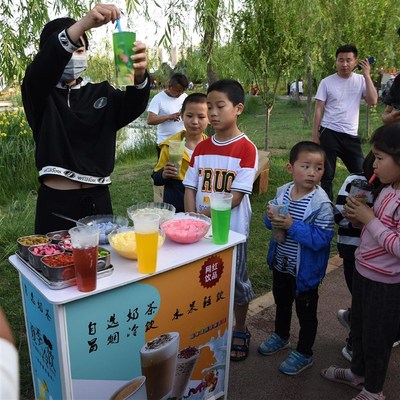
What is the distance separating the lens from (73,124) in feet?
7.36

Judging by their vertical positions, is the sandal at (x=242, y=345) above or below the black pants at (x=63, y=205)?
below

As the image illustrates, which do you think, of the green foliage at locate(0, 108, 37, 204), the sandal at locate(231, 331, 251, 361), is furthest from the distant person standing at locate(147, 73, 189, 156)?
the sandal at locate(231, 331, 251, 361)

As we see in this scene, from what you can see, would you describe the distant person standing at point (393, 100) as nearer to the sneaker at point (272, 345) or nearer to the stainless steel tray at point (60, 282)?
the sneaker at point (272, 345)

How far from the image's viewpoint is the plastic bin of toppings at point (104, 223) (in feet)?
6.79

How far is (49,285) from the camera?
1.64 meters

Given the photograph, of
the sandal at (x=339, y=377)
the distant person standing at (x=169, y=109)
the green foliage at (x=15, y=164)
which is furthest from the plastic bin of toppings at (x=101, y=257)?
the green foliage at (x=15, y=164)

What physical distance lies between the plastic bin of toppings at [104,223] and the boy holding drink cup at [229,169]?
62 centimetres

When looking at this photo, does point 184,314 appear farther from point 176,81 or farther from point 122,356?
point 176,81

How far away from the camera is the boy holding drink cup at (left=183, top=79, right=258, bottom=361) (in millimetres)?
2537

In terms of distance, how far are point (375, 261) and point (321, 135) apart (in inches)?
141

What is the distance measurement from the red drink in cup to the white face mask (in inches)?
39.7

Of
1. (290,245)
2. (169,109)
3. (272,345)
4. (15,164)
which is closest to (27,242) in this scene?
(290,245)

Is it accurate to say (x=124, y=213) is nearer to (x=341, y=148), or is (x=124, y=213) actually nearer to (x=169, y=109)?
(x=169, y=109)

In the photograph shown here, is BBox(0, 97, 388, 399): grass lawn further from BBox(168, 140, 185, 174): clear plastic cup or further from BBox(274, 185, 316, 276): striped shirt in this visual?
BBox(168, 140, 185, 174): clear plastic cup
